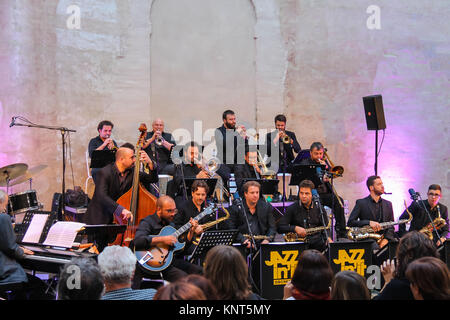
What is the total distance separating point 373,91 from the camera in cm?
1040

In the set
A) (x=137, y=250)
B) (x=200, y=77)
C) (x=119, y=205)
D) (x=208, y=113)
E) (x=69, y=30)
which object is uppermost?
(x=69, y=30)

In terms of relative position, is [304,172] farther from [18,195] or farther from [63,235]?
[18,195]

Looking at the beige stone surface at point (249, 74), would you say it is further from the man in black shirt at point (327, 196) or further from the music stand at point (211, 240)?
the music stand at point (211, 240)

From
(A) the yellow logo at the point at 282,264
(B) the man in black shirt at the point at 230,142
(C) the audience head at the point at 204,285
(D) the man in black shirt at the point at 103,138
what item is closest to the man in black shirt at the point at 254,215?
(A) the yellow logo at the point at 282,264

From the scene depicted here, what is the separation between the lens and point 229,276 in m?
3.16

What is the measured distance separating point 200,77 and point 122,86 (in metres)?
1.52

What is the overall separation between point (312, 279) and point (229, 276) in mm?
552

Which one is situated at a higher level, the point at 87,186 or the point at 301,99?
the point at 301,99

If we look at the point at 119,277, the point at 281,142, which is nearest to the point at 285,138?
the point at 281,142
